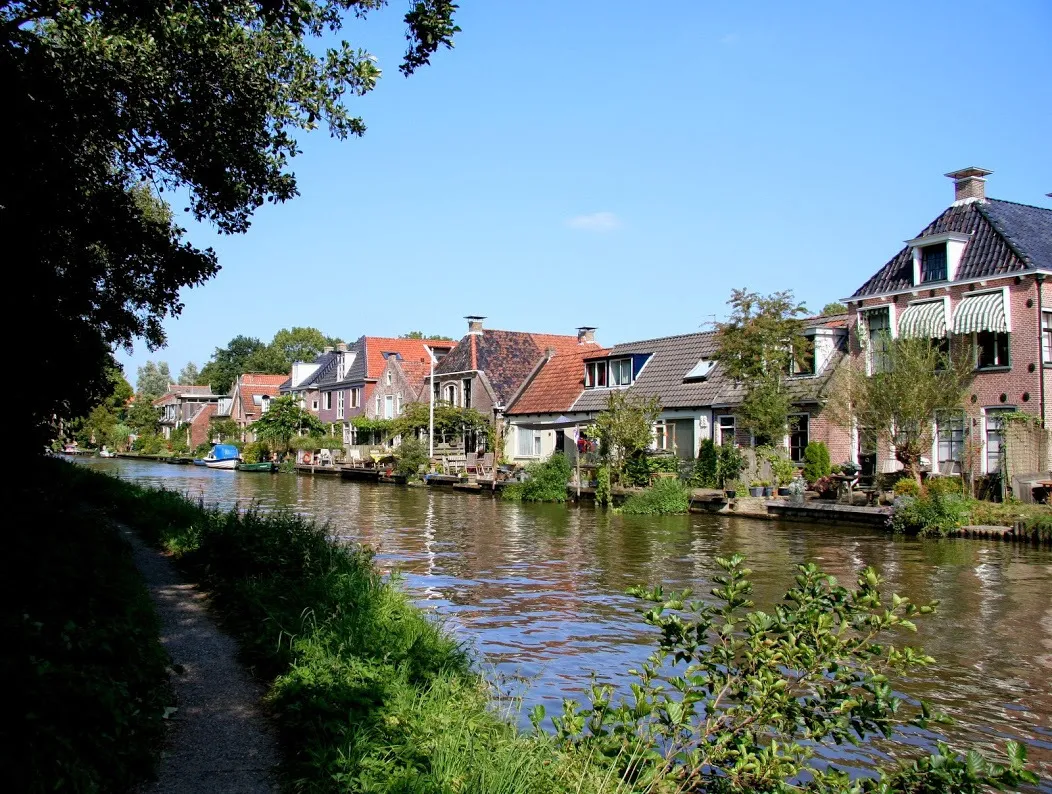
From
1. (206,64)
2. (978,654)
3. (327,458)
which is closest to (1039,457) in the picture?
(978,654)

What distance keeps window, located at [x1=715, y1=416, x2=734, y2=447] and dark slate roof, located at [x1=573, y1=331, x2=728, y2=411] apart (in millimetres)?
849

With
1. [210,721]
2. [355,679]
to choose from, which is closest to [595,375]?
[355,679]

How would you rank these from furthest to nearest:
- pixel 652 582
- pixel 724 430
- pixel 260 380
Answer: pixel 260 380
pixel 724 430
pixel 652 582

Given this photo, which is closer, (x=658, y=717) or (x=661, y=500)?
(x=658, y=717)

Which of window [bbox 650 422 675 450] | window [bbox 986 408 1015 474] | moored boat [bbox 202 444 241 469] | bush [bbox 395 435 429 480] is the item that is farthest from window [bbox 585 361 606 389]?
moored boat [bbox 202 444 241 469]

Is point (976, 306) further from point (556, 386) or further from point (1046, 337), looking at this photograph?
point (556, 386)

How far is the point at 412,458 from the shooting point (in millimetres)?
49031

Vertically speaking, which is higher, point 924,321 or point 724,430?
point 924,321

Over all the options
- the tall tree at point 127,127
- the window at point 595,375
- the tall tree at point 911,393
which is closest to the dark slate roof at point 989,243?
the tall tree at point 911,393

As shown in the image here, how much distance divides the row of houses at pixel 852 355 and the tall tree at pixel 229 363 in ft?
231

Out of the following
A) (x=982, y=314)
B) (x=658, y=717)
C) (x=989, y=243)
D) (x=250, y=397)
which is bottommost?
(x=658, y=717)

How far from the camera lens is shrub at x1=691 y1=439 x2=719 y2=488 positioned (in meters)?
34.3

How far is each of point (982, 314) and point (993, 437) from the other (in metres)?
3.84

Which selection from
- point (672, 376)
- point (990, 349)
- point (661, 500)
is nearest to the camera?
point (990, 349)
